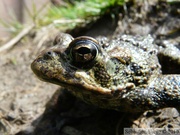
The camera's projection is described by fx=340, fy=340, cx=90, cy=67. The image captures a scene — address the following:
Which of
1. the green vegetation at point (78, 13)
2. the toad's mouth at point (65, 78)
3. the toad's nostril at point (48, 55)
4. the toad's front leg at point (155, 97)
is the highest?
the green vegetation at point (78, 13)

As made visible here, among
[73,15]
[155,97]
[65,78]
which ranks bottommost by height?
[65,78]

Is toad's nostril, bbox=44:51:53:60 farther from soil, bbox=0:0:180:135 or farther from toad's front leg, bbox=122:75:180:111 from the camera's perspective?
soil, bbox=0:0:180:135

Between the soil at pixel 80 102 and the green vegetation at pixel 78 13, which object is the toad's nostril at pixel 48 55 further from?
the green vegetation at pixel 78 13

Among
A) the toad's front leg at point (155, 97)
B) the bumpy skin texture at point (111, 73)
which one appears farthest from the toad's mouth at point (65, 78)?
the toad's front leg at point (155, 97)

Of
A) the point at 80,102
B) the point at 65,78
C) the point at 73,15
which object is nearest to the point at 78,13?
the point at 73,15

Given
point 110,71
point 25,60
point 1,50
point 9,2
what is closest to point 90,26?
point 25,60

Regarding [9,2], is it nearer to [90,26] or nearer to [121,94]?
[90,26]

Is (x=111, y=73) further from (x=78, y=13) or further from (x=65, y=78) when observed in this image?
(x=78, y=13)

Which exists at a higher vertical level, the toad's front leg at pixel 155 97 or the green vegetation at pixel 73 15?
the green vegetation at pixel 73 15
